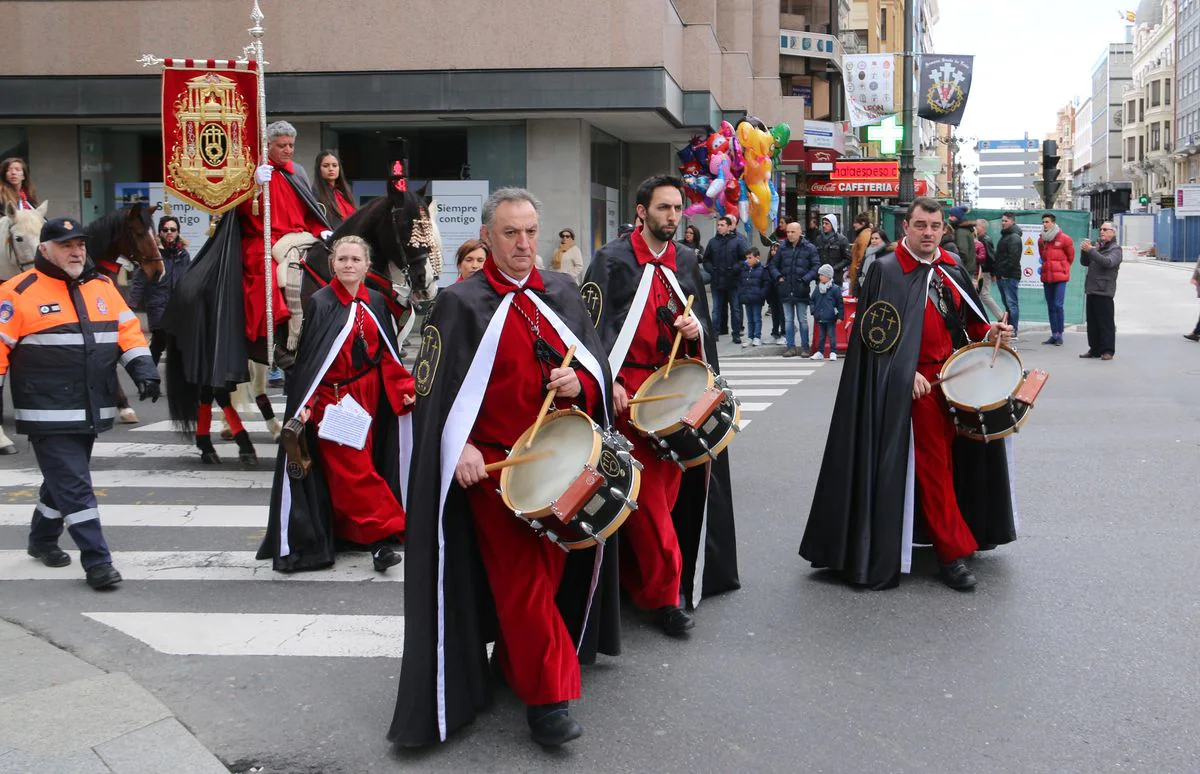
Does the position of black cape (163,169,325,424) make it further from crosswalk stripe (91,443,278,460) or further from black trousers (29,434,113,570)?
black trousers (29,434,113,570)

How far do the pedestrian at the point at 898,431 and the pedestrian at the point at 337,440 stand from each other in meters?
2.44

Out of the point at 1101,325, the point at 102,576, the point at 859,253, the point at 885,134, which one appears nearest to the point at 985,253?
the point at 859,253

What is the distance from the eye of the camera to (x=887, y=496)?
6.14 meters

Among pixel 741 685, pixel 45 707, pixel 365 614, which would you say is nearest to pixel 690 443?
pixel 741 685

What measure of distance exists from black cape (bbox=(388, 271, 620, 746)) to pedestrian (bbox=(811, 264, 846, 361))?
1285cm

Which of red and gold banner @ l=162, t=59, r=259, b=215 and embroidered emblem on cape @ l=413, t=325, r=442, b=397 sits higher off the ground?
red and gold banner @ l=162, t=59, r=259, b=215

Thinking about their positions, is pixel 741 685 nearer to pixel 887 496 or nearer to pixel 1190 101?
pixel 887 496

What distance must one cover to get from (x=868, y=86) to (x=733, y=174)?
17124 millimetres

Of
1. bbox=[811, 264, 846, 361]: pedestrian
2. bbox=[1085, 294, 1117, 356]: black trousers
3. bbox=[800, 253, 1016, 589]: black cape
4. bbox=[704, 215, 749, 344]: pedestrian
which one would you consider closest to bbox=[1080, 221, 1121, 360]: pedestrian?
bbox=[1085, 294, 1117, 356]: black trousers

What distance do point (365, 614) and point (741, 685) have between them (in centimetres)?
205

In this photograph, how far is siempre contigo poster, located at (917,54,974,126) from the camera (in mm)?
23703

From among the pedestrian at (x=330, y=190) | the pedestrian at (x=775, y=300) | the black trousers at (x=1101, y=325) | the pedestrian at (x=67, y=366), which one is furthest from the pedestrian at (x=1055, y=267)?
the pedestrian at (x=67, y=366)

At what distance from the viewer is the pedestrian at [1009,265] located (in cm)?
1892

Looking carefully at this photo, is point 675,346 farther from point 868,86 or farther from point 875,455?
point 868,86
